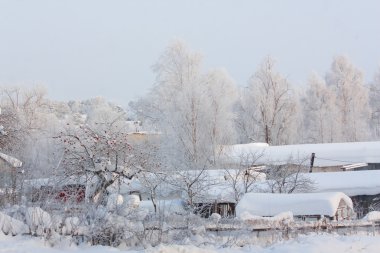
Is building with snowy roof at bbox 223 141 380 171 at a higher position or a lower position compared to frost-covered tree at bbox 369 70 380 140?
lower

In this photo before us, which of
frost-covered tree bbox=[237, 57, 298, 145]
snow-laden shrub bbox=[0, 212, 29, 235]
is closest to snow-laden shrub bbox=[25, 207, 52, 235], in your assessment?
snow-laden shrub bbox=[0, 212, 29, 235]

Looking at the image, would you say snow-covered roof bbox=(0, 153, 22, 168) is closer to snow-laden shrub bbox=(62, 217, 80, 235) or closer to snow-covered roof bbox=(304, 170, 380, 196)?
snow-laden shrub bbox=(62, 217, 80, 235)

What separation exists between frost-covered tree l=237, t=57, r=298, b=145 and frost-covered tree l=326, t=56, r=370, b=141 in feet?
19.8

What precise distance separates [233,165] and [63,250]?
113 feet

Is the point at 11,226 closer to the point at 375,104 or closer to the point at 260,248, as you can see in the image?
the point at 260,248

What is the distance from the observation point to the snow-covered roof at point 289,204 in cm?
2409

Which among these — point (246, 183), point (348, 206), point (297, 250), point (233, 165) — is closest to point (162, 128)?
point (233, 165)

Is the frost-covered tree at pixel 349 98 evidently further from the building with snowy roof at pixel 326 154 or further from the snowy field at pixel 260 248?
the snowy field at pixel 260 248

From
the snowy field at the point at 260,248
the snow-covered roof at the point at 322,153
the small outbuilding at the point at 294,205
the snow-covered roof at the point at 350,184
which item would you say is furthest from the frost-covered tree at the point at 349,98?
the snowy field at the point at 260,248

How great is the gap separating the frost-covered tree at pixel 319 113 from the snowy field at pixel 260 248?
55168 millimetres

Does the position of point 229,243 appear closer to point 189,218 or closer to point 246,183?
point 189,218

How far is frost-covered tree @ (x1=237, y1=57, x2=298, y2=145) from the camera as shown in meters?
63.8

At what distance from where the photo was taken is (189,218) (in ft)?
45.3

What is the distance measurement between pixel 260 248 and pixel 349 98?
200ft
